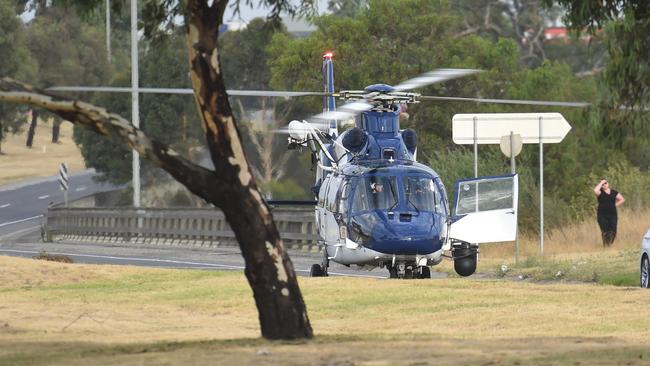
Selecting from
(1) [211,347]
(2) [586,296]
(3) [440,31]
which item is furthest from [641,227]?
(3) [440,31]

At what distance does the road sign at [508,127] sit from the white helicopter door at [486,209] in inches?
214

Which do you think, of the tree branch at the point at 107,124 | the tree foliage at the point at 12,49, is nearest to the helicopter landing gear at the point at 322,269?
the tree branch at the point at 107,124

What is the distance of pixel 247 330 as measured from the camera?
17.2 m

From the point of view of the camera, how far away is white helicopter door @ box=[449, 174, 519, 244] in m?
28.5

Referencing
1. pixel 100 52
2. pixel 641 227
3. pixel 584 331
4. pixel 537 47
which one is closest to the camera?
pixel 584 331

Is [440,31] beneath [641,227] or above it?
above

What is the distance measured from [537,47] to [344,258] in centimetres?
8813

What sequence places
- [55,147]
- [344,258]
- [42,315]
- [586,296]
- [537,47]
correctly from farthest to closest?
[55,147]
[537,47]
[344,258]
[586,296]
[42,315]

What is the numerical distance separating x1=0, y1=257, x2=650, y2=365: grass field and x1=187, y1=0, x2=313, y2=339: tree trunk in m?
0.30

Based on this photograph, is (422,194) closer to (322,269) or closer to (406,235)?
(406,235)

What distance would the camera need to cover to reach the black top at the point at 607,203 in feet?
121

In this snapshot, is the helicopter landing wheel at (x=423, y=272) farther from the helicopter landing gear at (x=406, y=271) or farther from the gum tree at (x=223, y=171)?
the gum tree at (x=223, y=171)

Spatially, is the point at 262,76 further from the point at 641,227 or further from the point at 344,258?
the point at 344,258

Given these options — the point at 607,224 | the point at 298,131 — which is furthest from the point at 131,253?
the point at 298,131
